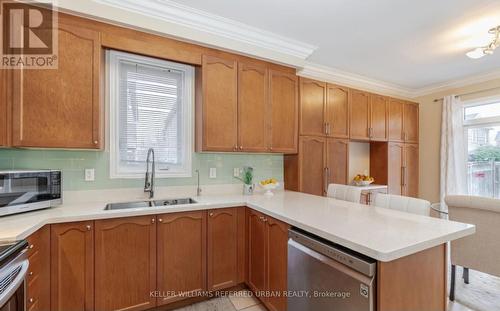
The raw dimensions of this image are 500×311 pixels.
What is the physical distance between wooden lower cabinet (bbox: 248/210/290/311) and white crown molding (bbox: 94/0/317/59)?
6.13 feet

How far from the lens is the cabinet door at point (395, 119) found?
3898mm

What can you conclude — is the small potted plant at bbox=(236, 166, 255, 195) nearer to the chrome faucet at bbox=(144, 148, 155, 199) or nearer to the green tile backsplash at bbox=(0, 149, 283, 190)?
the green tile backsplash at bbox=(0, 149, 283, 190)

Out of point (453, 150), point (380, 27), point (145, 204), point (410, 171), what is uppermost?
point (380, 27)

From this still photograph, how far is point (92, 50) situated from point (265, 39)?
5.60 feet

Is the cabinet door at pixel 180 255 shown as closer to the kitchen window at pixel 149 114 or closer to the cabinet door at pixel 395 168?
the kitchen window at pixel 149 114

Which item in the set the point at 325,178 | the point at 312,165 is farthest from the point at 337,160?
the point at 312,165

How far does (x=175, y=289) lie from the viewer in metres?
2.00

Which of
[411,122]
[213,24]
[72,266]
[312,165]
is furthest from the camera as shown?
[411,122]

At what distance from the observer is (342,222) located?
4.95 ft

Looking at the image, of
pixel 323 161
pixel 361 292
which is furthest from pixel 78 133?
pixel 323 161

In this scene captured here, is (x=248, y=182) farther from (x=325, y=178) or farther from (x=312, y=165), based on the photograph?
(x=325, y=178)

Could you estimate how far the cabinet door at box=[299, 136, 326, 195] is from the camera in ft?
9.93

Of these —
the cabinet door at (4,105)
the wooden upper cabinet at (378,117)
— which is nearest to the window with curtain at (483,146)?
the wooden upper cabinet at (378,117)

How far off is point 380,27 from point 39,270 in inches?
142
